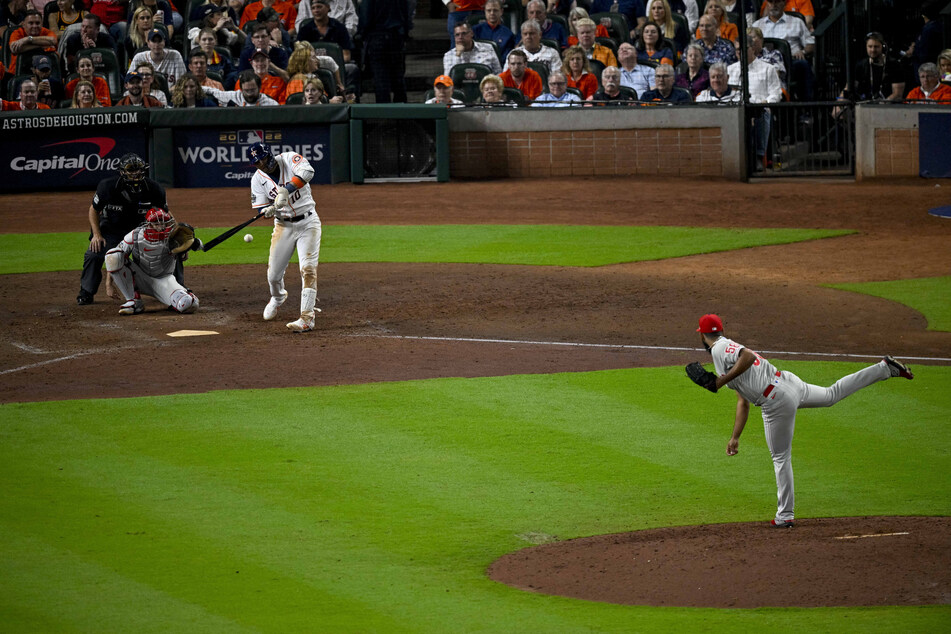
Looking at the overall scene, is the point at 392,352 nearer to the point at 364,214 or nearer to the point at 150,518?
the point at 150,518

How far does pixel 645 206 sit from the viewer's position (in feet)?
65.6

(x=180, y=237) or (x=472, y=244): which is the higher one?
(x=180, y=237)

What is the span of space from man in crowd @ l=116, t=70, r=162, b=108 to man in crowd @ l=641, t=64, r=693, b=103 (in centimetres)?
857

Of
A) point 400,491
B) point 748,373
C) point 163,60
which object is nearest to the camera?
point 748,373

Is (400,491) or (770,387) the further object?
(400,491)

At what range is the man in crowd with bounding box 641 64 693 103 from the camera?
2148 centimetres

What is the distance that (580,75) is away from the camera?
2212 cm

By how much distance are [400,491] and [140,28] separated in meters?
16.9

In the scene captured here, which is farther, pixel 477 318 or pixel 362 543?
pixel 477 318

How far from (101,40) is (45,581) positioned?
1817cm

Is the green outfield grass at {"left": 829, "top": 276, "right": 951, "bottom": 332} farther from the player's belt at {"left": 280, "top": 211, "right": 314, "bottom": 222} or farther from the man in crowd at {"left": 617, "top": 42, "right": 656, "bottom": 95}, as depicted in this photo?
the man in crowd at {"left": 617, "top": 42, "right": 656, "bottom": 95}

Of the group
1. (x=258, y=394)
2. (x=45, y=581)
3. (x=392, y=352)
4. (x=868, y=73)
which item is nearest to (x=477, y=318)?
(x=392, y=352)

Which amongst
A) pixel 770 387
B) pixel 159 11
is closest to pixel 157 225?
pixel 770 387

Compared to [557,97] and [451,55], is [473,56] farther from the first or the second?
[557,97]
